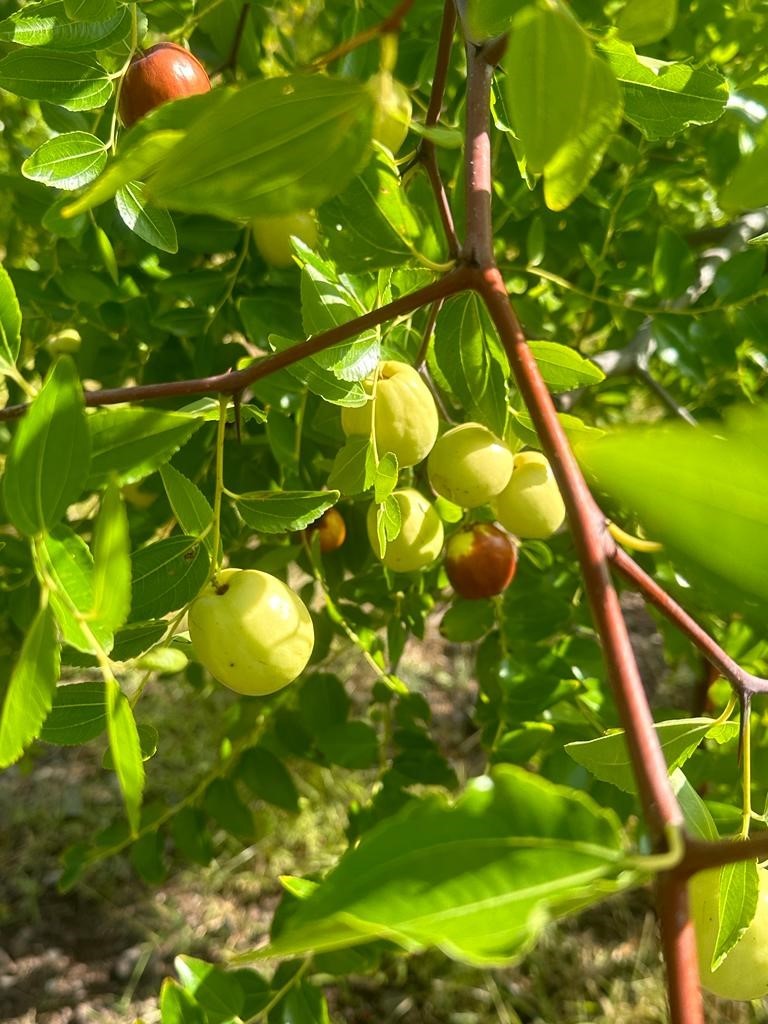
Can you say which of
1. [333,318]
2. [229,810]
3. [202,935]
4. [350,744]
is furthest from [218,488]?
[202,935]

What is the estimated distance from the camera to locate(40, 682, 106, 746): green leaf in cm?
73

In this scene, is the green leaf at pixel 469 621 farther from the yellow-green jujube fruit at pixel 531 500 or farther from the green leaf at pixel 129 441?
the green leaf at pixel 129 441

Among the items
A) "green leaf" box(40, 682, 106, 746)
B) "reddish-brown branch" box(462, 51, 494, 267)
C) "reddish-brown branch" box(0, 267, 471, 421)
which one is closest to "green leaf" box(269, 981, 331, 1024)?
"green leaf" box(40, 682, 106, 746)

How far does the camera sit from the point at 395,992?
7.28ft

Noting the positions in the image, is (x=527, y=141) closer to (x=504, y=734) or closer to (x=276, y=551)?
(x=276, y=551)

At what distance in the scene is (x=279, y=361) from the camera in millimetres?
678

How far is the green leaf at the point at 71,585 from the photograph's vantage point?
0.53 meters

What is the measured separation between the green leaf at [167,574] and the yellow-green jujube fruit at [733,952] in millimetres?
490

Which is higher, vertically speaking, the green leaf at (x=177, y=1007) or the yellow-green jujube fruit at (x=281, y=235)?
the yellow-green jujube fruit at (x=281, y=235)

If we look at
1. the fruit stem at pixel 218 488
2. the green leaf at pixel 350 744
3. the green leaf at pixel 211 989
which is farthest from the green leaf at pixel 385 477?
the green leaf at pixel 350 744

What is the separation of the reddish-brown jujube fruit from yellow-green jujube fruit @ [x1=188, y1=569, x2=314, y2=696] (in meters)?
0.51

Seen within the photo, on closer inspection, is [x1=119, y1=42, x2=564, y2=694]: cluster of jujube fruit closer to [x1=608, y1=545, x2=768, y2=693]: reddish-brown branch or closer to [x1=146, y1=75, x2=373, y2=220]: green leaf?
[x1=146, y1=75, x2=373, y2=220]: green leaf

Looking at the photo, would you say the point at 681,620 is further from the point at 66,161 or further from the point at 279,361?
the point at 66,161

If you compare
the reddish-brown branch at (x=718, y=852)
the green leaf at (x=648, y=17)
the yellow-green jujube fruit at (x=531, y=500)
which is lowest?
the yellow-green jujube fruit at (x=531, y=500)
